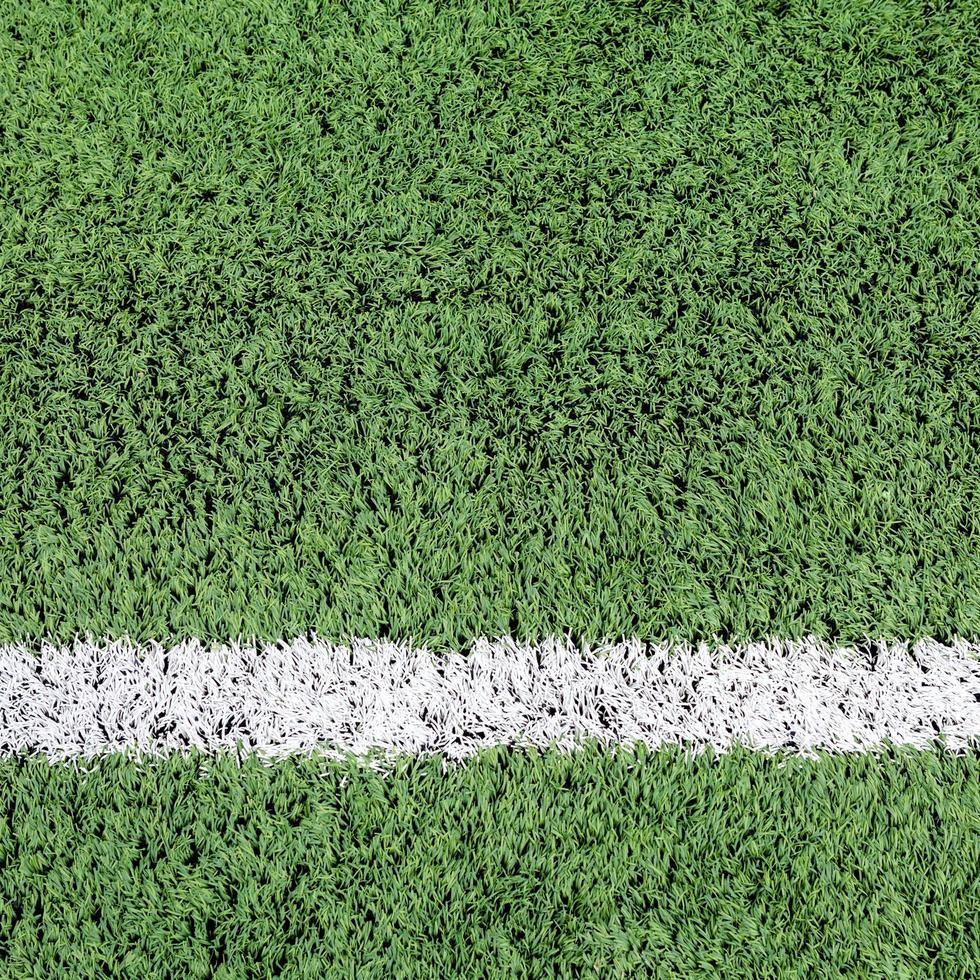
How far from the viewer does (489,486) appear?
1.27 m

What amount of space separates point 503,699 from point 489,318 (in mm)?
736

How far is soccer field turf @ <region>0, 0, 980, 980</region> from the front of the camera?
1.15 m

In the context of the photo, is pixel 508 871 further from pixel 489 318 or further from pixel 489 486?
pixel 489 318

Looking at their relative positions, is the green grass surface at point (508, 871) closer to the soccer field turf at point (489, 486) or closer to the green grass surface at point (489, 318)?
the soccer field turf at point (489, 486)

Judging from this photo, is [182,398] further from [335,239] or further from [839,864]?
[839,864]

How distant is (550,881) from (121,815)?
2.51 ft

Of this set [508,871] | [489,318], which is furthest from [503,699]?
[489,318]

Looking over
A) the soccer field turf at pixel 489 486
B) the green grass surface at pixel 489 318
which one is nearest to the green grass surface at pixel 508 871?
the soccer field turf at pixel 489 486

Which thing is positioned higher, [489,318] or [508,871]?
[489,318]

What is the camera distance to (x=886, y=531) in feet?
4.09

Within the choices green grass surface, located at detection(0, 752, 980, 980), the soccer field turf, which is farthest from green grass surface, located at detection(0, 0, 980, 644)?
green grass surface, located at detection(0, 752, 980, 980)

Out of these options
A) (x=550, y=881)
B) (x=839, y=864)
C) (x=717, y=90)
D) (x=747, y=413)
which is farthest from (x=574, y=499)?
(x=717, y=90)

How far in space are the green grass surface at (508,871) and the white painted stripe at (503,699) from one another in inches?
2.0

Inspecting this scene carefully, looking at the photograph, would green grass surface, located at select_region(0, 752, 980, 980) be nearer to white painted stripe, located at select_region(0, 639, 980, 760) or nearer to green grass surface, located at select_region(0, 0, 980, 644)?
white painted stripe, located at select_region(0, 639, 980, 760)
